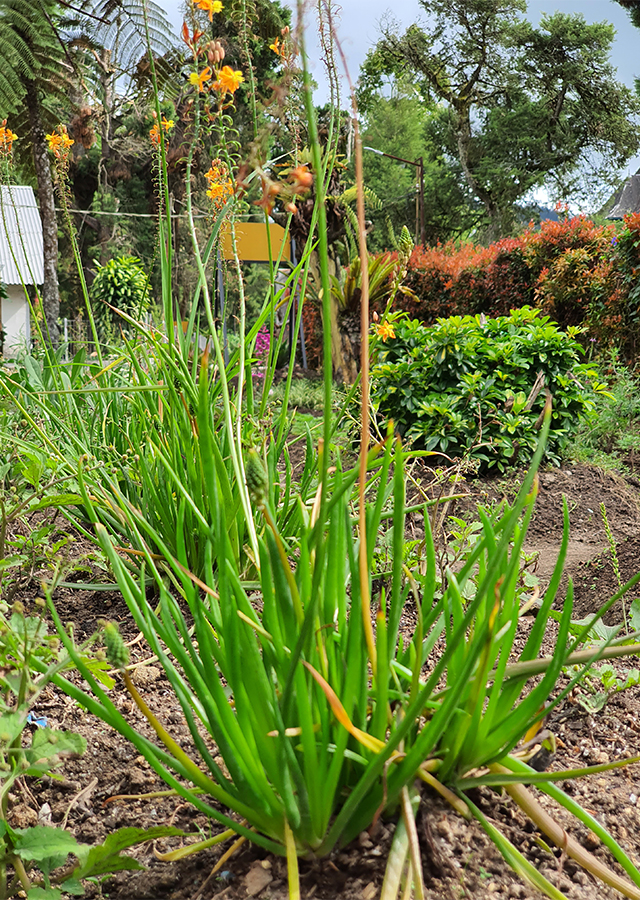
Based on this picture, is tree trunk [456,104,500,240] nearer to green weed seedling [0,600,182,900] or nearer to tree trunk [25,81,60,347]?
tree trunk [25,81,60,347]

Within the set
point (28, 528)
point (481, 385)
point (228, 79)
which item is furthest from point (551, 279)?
point (228, 79)

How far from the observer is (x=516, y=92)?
26.2 meters

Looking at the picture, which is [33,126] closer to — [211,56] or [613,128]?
[211,56]

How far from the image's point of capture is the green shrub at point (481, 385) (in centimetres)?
445

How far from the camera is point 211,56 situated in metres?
1.27

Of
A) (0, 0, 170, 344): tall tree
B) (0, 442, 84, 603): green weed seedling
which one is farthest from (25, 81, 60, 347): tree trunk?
(0, 442, 84, 603): green weed seedling

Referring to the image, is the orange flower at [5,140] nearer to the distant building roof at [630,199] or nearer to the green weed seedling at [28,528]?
the green weed seedling at [28,528]

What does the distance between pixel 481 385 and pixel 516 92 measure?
26.3m

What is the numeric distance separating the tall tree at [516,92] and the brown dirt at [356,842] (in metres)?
27.2

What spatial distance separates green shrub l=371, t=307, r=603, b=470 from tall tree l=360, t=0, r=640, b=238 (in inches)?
924

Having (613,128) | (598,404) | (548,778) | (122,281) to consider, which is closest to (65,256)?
(122,281)

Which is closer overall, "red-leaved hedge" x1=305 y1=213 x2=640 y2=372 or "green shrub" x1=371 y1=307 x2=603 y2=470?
"green shrub" x1=371 y1=307 x2=603 y2=470

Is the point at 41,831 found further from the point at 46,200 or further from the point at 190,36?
the point at 46,200

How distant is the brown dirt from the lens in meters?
0.85
